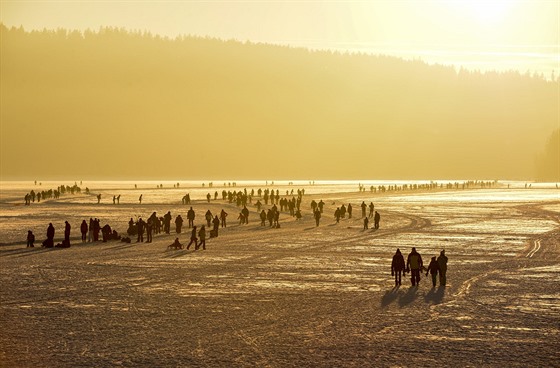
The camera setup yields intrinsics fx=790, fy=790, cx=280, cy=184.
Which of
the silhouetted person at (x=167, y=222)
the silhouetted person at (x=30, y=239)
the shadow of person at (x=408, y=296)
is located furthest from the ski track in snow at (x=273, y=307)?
the silhouetted person at (x=167, y=222)

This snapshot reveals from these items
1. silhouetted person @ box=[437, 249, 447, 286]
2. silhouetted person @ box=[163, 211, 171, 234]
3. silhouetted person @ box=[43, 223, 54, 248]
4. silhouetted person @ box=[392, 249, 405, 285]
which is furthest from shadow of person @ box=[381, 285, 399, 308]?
silhouetted person @ box=[163, 211, 171, 234]

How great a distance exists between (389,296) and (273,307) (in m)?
3.56

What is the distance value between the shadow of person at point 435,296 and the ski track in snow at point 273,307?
0.05m

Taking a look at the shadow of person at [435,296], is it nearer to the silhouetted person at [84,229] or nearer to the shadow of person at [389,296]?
the shadow of person at [389,296]

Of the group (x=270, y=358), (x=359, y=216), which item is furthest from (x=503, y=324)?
(x=359, y=216)

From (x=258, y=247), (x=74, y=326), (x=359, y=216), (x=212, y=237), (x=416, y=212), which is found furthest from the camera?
(x=416, y=212)

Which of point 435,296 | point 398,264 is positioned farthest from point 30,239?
point 435,296

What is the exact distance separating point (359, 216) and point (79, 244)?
26571 mm

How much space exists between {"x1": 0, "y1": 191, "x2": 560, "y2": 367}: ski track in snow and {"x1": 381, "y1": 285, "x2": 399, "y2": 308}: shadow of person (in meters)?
0.11

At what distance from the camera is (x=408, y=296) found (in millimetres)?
21359

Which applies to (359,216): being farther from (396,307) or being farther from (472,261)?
(396,307)

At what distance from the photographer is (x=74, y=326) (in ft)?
56.4

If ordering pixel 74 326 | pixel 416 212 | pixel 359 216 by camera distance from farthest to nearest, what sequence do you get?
1. pixel 416 212
2. pixel 359 216
3. pixel 74 326

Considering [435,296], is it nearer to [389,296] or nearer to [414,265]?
[389,296]
